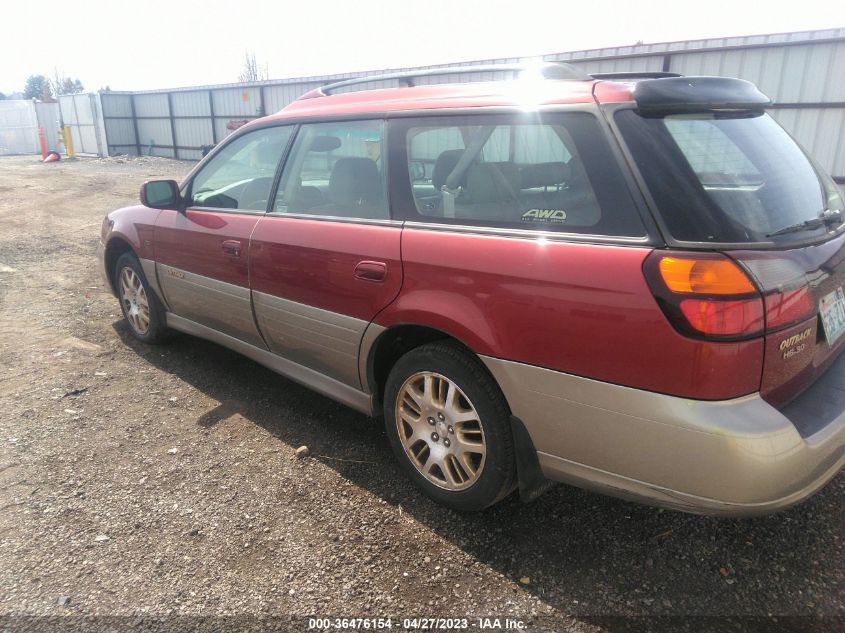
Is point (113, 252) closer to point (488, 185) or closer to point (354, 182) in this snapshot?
point (354, 182)

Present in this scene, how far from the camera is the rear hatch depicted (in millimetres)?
1927

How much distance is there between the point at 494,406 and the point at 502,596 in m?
0.70

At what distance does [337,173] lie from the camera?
10.5ft

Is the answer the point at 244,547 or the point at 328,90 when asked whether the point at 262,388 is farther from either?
the point at 328,90

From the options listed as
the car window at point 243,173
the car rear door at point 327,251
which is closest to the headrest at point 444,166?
the car rear door at point 327,251

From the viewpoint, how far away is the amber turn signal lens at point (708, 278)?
72.7 inches

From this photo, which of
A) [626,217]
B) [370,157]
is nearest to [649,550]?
[626,217]

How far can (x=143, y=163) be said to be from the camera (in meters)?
24.3

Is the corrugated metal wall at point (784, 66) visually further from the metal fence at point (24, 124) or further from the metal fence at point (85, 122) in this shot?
the metal fence at point (24, 124)

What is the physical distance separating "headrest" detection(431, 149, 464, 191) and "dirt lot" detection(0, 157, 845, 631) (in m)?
1.47

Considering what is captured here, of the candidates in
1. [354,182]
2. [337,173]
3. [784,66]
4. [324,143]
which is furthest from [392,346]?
[784,66]

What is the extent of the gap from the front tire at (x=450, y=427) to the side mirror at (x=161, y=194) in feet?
7.28

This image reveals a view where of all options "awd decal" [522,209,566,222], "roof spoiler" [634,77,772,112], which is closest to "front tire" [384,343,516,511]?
"awd decal" [522,209,566,222]

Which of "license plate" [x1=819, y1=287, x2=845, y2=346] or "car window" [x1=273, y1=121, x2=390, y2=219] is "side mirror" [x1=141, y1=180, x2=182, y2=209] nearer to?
"car window" [x1=273, y1=121, x2=390, y2=219]
